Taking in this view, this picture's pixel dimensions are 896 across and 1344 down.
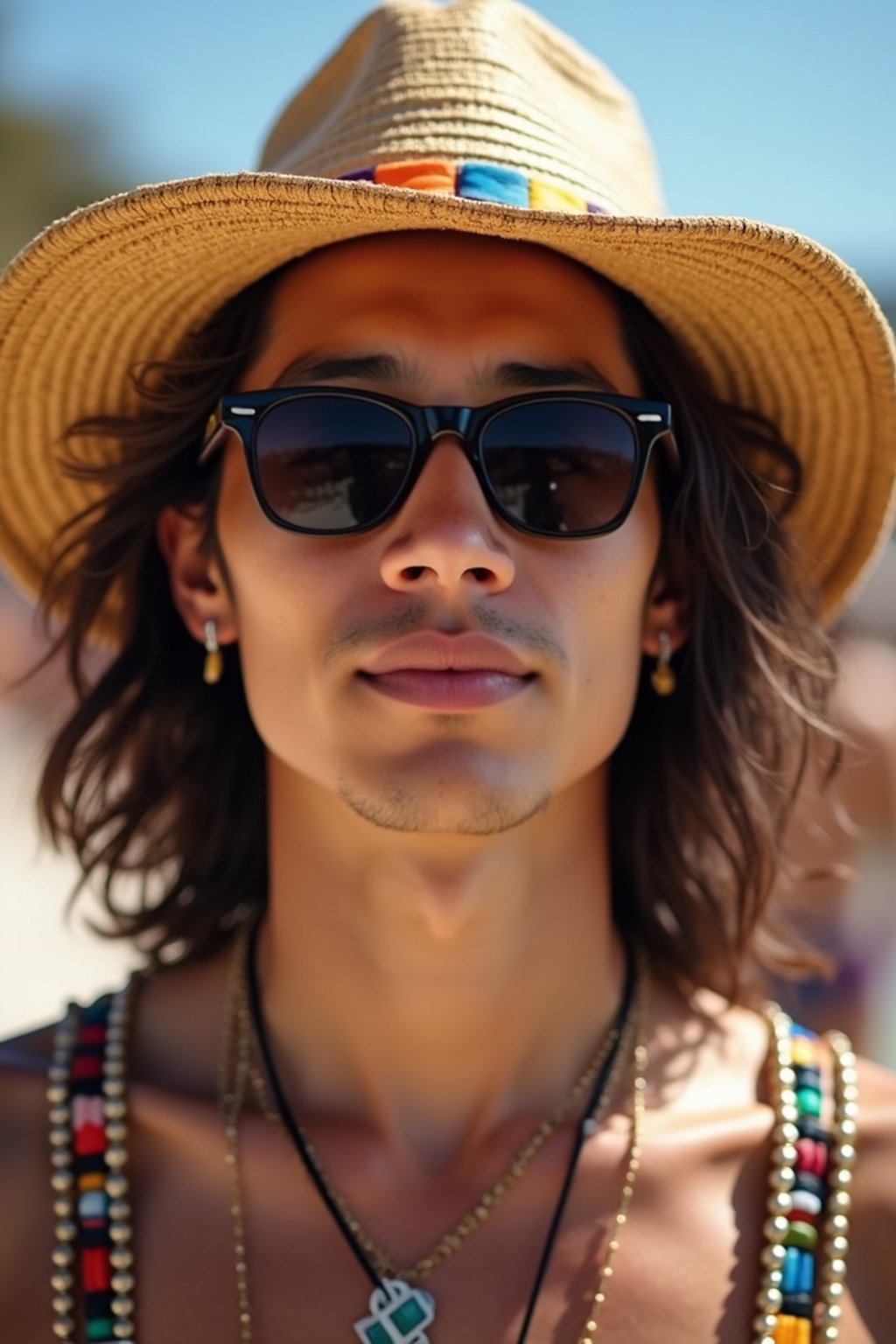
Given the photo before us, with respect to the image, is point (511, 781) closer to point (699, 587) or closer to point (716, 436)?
point (699, 587)

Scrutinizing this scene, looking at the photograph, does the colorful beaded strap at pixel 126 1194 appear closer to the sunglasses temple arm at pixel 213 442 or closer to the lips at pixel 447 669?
the lips at pixel 447 669

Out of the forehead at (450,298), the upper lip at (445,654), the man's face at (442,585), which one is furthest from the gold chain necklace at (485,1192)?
the forehead at (450,298)

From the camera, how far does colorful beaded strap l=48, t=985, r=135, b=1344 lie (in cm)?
223

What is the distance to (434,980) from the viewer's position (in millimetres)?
2477

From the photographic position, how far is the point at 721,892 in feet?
9.37

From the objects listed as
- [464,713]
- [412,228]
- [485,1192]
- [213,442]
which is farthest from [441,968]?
[412,228]

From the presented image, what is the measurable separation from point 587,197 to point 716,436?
1.63ft

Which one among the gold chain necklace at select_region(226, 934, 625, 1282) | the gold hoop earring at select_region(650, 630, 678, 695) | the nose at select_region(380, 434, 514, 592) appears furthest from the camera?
the gold hoop earring at select_region(650, 630, 678, 695)

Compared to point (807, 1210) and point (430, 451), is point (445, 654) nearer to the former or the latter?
point (430, 451)

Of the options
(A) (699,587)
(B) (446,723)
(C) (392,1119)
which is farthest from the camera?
(A) (699,587)

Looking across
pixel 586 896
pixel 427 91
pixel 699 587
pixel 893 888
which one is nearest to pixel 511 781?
pixel 586 896

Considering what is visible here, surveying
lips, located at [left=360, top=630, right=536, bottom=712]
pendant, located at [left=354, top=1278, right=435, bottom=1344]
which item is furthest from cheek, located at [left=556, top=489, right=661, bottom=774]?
pendant, located at [left=354, top=1278, right=435, bottom=1344]

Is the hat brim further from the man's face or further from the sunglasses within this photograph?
the sunglasses

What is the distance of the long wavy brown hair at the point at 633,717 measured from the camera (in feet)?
8.59
